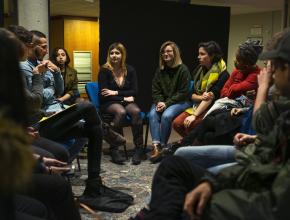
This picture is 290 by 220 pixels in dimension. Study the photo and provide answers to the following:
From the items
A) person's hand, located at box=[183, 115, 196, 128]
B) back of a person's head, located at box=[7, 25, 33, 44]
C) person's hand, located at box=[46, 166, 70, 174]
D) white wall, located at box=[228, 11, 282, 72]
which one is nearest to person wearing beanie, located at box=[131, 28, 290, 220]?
person's hand, located at box=[46, 166, 70, 174]

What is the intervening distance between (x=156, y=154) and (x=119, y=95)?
0.76 meters

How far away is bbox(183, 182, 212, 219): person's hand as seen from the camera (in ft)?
4.74

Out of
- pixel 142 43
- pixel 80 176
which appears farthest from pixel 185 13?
pixel 80 176

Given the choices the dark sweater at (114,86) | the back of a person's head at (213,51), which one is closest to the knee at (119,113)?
the dark sweater at (114,86)

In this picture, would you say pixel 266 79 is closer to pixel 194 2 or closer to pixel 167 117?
pixel 167 117

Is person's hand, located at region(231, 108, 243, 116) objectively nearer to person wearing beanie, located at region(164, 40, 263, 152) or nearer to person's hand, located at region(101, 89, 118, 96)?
person wearing beanie, located at region(164, 40, 263, 152)

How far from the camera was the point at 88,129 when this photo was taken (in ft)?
9.55

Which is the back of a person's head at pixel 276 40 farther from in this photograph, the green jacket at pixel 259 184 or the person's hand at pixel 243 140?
the person's hand at pixel 243 140

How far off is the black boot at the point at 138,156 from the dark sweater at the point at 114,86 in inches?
21.6

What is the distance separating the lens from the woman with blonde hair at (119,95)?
4254 millimetres

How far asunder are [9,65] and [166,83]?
3.52m

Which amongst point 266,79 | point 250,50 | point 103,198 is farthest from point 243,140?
point 250,50

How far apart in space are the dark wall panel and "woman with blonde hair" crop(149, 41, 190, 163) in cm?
131

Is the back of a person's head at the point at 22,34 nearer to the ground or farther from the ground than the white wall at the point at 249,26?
nearer to the ground
